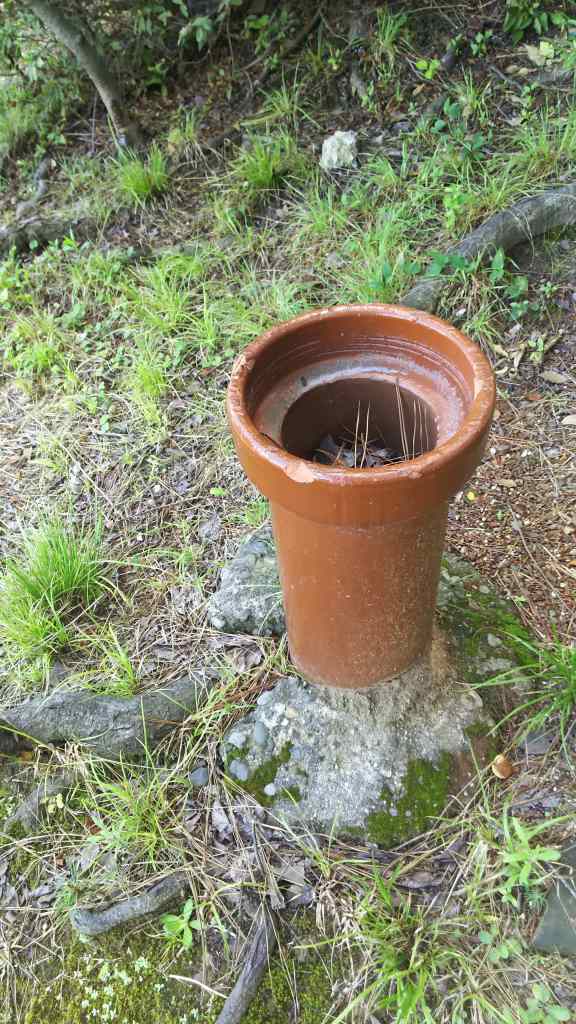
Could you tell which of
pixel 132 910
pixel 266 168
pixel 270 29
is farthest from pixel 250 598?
pixel 270 29

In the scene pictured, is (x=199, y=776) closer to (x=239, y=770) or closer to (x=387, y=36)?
(x=239, y=770)

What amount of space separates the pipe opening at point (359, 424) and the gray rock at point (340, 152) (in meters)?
2.37

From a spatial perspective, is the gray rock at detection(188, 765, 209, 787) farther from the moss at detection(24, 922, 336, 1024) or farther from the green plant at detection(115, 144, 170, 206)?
the green plant at detection(115, 144, 170, 206)

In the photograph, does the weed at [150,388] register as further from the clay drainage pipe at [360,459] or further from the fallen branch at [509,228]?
the clay drainage pipe at [360,459]

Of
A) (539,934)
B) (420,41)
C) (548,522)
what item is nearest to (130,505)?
(548,522)

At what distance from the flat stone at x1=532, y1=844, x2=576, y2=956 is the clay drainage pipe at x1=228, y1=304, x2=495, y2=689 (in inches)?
23.6

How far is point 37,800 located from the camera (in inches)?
75.7

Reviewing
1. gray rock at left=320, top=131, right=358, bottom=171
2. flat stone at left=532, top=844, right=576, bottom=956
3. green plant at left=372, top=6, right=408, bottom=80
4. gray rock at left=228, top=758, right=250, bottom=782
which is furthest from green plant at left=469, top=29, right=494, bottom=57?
flat stone at left=532, top=844, right=576, bottom=956

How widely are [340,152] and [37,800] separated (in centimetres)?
325

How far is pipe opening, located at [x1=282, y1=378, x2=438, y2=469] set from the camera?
1.56 m

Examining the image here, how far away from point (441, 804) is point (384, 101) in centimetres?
353

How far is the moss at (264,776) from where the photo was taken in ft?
5.84

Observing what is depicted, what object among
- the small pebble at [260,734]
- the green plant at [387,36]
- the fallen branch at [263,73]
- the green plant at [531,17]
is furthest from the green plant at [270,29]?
the small pebble at [260,734]

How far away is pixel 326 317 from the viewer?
153cm
